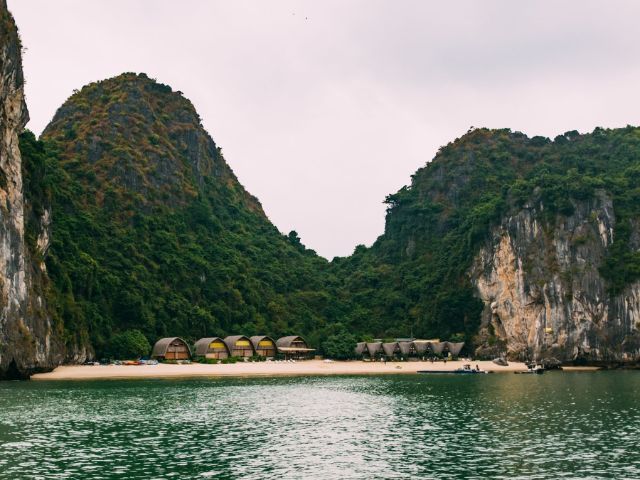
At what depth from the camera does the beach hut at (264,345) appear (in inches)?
4139

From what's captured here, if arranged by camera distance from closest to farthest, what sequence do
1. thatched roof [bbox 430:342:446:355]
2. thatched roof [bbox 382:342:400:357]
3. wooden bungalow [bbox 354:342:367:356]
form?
wooden bungalow [bbox 354:342:367:356], thatched roof [bbox 382:342:400:357], thatched roof [bbox 430:342:446:355]

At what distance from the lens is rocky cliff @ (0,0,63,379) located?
6012cm

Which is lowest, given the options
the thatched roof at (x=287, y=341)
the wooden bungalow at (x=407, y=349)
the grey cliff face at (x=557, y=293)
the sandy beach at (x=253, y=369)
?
the sandy beach at (x=253, y=369)

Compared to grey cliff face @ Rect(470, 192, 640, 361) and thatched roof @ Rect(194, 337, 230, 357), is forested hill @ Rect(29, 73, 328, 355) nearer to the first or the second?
thatched roof @ Rect(194, 337, 230, 357)

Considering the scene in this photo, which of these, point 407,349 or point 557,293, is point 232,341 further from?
point 557,293

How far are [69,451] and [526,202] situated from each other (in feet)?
321


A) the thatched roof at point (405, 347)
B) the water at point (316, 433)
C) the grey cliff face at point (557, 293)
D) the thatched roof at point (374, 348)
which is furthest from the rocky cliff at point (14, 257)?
the grey cliff face at point (557, 293)

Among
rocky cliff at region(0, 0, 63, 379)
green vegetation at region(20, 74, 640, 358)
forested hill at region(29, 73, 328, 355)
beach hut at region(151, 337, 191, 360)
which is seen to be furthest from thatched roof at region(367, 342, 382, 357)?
rocky cliff at region(0, 0, 63, 379)

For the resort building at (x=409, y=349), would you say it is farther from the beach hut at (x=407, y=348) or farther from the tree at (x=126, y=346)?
the tree at (x=126, y=346)

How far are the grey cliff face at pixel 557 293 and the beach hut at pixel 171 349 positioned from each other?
50.1 meters

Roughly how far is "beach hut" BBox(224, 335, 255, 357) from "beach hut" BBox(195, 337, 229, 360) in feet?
2.86

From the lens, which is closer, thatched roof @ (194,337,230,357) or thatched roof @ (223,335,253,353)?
thatched roof @ (194,337,230,357)

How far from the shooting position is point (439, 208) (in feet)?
494

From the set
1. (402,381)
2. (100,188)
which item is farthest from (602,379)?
(100,188)
